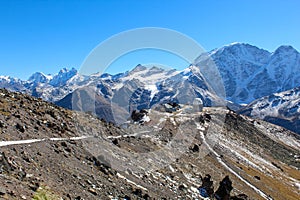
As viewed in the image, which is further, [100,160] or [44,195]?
[100,160]

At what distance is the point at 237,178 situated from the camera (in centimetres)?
8962

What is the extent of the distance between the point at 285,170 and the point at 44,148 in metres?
123

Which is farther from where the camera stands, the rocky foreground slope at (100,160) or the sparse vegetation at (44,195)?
the rocky foreground slope at (100,160)

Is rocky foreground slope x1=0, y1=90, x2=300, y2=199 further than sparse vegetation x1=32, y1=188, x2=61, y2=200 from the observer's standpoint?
Yes

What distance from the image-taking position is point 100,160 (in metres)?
45.3

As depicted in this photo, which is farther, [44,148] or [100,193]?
[44,148]

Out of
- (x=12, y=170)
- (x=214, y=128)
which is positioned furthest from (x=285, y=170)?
(x=12, y=170)

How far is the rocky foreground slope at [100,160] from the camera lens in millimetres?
30312

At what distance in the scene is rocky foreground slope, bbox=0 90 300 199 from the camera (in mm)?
30312

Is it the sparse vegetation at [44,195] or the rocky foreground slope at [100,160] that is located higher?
the rocky foreground slope at [100,160]

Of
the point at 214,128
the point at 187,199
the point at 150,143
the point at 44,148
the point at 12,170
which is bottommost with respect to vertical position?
the point at 187,199

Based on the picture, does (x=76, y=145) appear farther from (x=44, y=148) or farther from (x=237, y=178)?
(x=237, y=178)

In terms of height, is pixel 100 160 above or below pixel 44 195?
above

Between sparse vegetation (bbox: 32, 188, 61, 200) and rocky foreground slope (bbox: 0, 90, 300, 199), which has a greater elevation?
rocky foreground slope (bbox: 0, 90, 300, 199)
